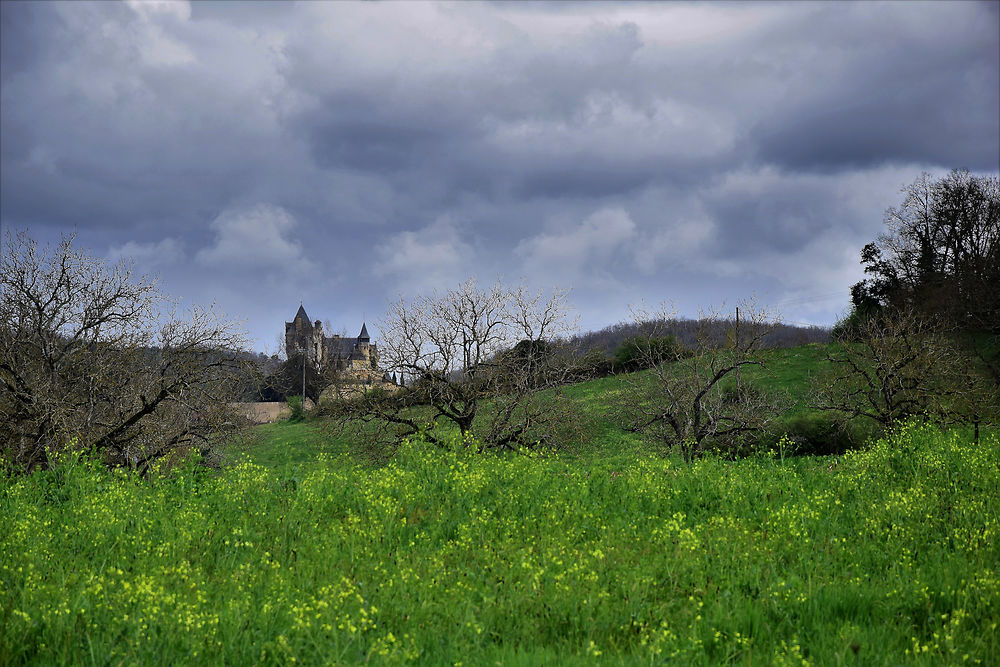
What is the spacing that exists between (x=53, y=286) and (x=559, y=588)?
51.5 ft

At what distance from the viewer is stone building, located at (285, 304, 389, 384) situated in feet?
72.3

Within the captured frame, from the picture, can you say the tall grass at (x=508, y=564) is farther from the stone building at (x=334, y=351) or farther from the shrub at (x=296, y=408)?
the shrub at (x=296, y=408)

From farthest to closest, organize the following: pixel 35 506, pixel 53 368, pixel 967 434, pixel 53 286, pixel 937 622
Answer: pixel 53 286 → pixel 53 368 → pixel 967 434 → pixel 35 506 → pixel 937 622

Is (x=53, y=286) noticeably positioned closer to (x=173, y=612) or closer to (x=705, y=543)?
(x=173, y=612)

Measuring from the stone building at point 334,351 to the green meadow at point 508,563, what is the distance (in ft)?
35.7

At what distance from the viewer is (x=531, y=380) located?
2088 cm

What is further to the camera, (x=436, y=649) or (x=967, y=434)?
(x=967, y=434)

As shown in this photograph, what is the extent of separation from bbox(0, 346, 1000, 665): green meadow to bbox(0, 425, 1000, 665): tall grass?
3cm

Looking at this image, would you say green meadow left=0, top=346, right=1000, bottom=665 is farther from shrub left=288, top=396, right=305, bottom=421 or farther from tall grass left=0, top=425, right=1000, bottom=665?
shrub left=288, top=396, right=305, bottom=421

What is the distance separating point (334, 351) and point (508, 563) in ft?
238

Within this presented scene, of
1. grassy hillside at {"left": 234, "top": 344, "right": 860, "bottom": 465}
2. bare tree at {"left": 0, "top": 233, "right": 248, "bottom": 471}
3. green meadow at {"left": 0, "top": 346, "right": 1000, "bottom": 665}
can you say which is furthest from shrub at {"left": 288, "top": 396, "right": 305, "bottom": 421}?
green meadow at {"left": 0, "top": 346, "right": 1000, "bottom": 665}

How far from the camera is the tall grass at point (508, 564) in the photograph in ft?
17.4

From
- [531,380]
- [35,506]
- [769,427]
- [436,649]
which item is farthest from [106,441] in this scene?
[769,427]

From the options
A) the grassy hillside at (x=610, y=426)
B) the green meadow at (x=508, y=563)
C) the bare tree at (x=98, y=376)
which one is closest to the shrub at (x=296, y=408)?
the grassy hillside at (x=610, y=426)
